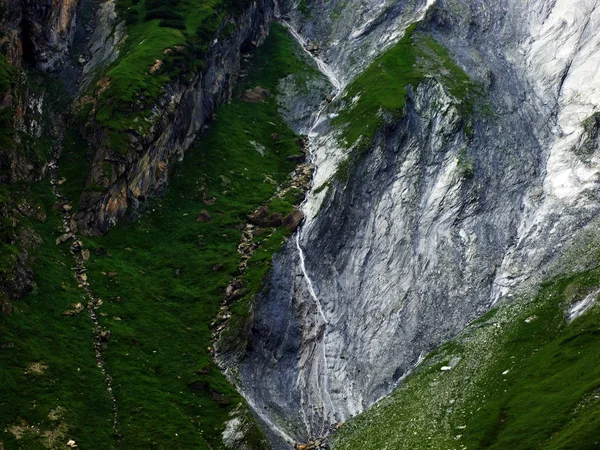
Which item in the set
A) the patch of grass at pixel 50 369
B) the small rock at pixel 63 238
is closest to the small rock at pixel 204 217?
the small rock at pixel 63 238

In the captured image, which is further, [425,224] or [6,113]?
[425,224]

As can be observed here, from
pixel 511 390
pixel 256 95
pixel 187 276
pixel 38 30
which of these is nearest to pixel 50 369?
pixel 187 276

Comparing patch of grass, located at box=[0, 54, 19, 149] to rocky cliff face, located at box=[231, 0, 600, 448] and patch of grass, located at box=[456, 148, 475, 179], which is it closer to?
rocky cliff face, located at box=[231, 0, 600, 448]

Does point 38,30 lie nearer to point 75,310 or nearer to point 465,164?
point 75,310

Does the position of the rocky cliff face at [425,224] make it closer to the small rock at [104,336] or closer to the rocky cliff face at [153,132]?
the small rock at [104,336]

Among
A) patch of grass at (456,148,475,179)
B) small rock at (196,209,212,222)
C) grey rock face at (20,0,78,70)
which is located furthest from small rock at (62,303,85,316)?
patch of grass at (456,148,475,179)

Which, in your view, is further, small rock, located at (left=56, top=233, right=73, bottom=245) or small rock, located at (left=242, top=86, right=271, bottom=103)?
small rock, located at (left=242, top=86, right=271, bottom=103)
